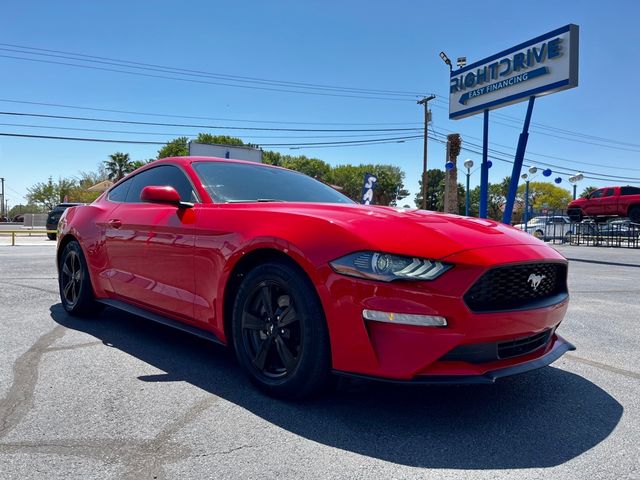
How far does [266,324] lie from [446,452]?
118 cm

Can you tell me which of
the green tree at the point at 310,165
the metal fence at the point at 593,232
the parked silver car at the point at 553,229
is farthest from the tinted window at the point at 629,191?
the green tree at the point at 310,165

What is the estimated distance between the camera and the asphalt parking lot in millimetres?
2041

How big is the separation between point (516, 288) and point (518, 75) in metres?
15.6

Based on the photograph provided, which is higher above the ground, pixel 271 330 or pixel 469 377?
pixel 271 330

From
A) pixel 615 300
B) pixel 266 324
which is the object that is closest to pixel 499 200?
pixel 615 300

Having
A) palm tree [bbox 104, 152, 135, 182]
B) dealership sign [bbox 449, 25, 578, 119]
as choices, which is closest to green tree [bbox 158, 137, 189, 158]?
palm tree [bbox 104, 152, 135, 182]

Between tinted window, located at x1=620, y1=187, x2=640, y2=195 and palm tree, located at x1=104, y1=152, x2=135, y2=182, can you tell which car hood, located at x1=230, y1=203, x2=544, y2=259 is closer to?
tinted window, located at x1=620, y1=187, x2=640, y2=195

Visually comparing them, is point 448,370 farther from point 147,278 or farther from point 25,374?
point 25,374

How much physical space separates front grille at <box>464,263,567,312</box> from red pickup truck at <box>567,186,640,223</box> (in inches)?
876

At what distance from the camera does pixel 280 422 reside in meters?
2.47

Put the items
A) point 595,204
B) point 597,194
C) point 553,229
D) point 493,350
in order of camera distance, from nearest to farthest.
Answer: point 493,350, point 595,204, point 597,194, point 553,229

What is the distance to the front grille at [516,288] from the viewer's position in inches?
92.9

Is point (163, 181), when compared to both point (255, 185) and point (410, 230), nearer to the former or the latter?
point (255, 185)

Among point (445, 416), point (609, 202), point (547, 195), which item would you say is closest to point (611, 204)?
point (609, 202)
